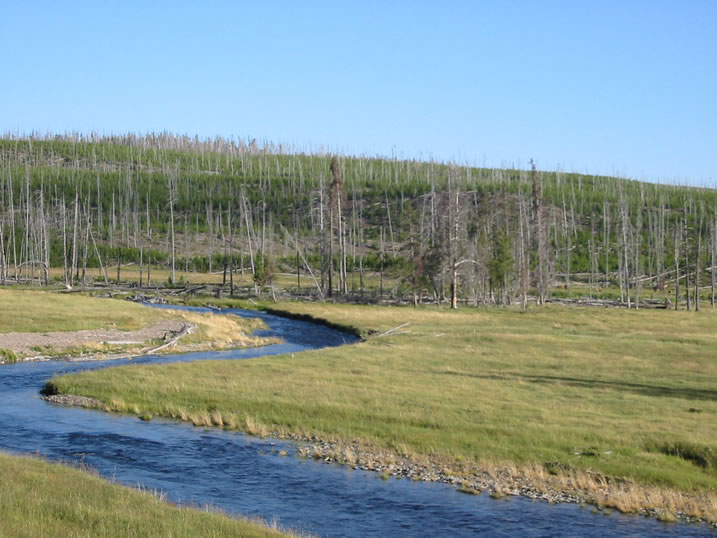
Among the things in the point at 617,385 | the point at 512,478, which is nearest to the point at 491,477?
the point at 512,478

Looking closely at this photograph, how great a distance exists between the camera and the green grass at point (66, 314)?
5691 centimetres

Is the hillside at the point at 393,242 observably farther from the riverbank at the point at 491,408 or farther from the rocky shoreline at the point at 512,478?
the rocky shoreline at the point at 512,478

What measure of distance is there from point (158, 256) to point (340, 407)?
132990 mm

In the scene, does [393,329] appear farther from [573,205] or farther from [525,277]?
[573,205]

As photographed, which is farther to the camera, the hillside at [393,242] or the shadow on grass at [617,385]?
the hillside at [393,242]

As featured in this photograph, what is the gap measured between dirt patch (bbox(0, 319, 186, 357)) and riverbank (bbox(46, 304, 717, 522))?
11.4m

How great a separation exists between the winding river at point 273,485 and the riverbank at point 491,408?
3.49 ft

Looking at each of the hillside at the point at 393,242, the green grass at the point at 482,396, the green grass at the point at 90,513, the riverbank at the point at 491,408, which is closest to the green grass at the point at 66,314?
the green grass at the point at 482,396

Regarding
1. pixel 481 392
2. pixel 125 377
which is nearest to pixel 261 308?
pixel 125 377

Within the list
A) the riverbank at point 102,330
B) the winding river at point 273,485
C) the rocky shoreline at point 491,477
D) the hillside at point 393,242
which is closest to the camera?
the winding river at point 273,485

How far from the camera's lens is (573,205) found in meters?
195

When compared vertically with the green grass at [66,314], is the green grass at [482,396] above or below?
below

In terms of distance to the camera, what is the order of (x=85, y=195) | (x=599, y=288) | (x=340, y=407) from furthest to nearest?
(x=85, y=195)
(x=599, y=288)
(x=340, y=407)

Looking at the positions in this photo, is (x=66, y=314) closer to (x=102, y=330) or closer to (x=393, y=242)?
(x=102, y=330)
